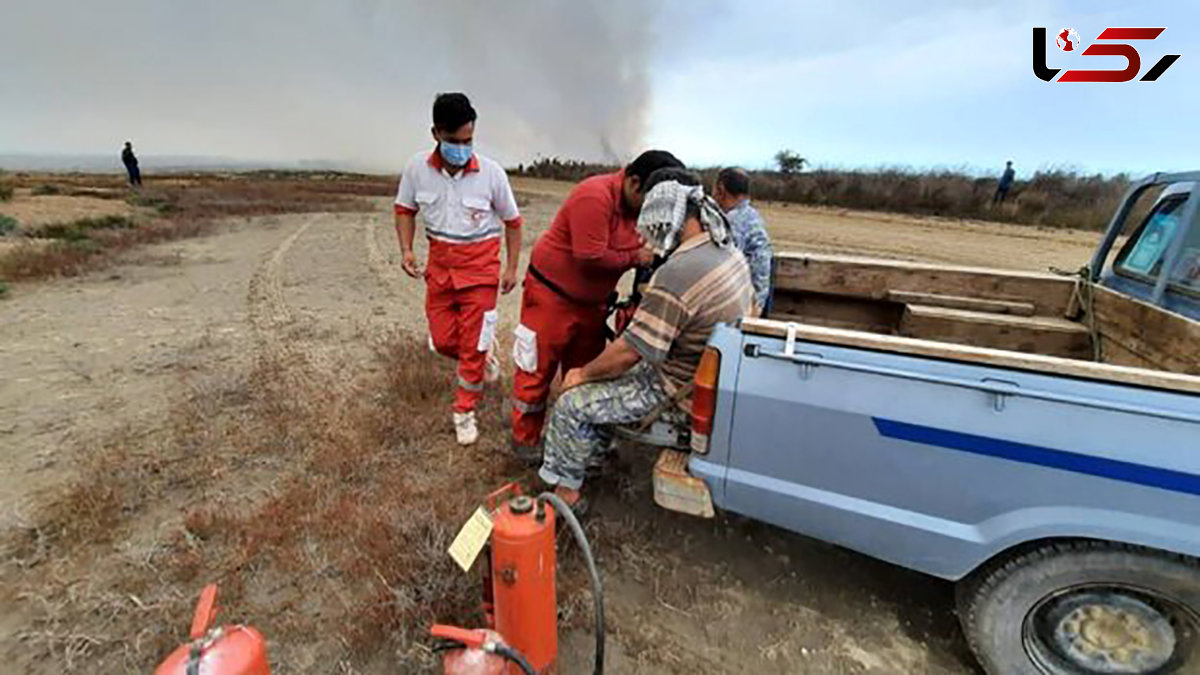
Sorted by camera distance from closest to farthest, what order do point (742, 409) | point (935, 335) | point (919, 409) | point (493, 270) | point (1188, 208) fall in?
1. point (919, 409)
2. point (742, 409)
3. point (1188, 208)
4. point (935, 335)
5. point (493, 270)

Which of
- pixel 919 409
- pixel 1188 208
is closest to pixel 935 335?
pixel 1188 208

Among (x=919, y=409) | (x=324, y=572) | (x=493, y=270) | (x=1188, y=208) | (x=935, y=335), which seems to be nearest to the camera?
(x=919, y=409)

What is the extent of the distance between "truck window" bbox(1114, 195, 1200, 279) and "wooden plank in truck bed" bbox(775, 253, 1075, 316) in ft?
0.90

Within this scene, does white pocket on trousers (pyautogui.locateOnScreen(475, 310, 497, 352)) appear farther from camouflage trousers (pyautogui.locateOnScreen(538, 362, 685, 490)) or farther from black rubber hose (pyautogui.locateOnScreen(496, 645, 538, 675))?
black rubber hose (pyautogui.locateOnScreen(496, 645, 538, 675))

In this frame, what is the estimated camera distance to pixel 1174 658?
184 centimetres

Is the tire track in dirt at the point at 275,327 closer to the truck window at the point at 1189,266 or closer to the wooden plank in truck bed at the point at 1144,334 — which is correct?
the wooden plank in truck bed at the point at 1144,334

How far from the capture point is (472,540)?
5.48ft

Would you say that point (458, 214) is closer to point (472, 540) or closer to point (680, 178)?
point (680, 178)

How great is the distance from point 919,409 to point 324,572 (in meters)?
2.41

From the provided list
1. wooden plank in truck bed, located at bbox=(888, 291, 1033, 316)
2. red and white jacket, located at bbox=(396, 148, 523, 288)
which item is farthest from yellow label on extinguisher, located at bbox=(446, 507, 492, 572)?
wooden plank in truck bed, located at bbox=(888, 291, 1033, 316)

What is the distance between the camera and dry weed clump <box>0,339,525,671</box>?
2168 mm

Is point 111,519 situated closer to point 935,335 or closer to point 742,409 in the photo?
point 742,409

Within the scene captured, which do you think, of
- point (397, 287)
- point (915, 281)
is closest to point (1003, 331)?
point (915, 281)

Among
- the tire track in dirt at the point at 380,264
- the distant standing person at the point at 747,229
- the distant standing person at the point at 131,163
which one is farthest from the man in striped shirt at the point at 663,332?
the distant standing person at the point at 131,163
